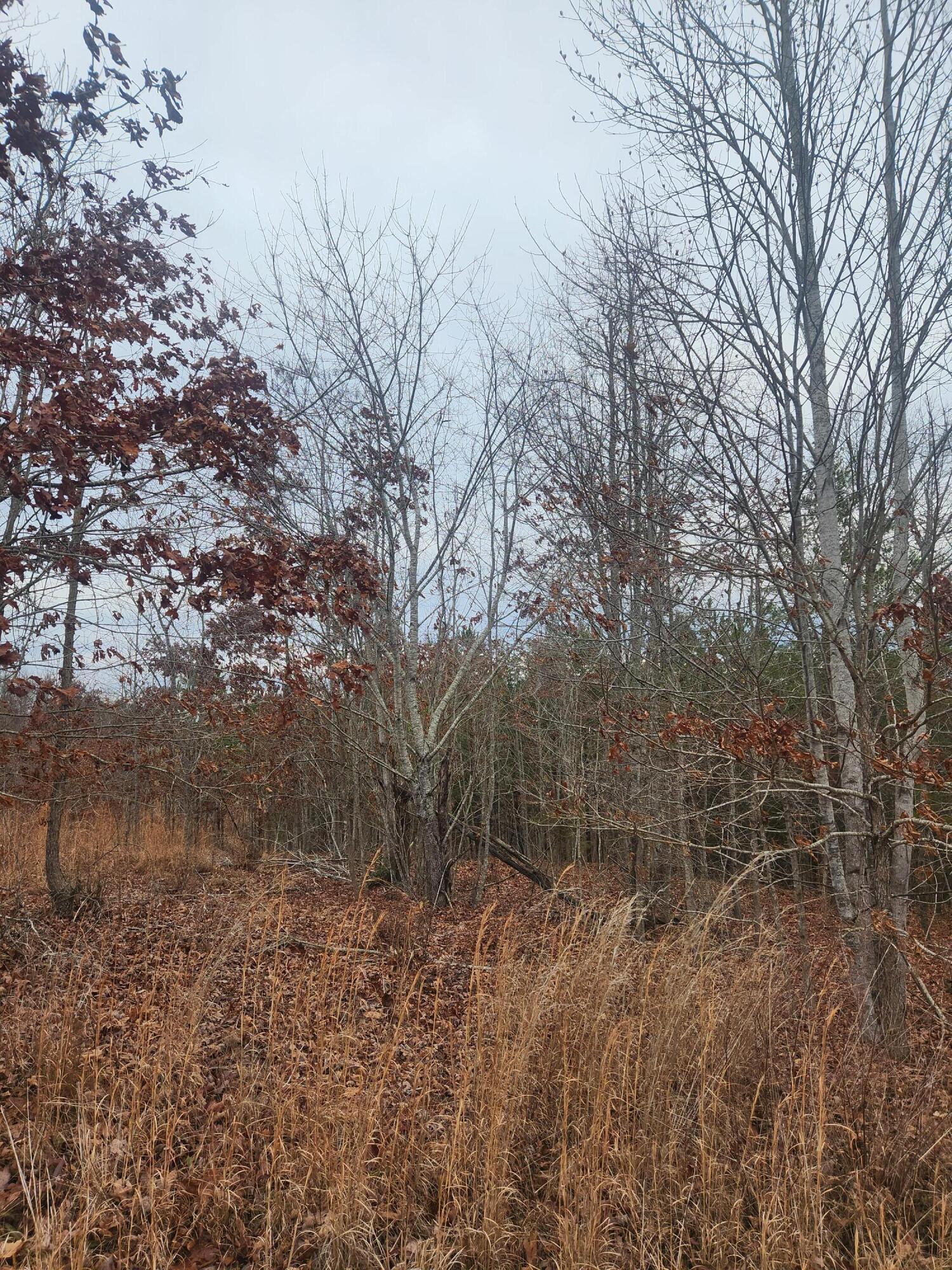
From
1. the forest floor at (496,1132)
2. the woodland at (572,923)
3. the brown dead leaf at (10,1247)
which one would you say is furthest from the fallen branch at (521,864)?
the brown dead leaf at (10,1247)

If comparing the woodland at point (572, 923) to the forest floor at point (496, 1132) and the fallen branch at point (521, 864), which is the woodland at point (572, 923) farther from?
the fallen branch at point (521, 864)

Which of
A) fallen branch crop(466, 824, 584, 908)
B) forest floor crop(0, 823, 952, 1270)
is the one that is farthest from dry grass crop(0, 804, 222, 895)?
forest floor crop(0, 823, 952, 1270)

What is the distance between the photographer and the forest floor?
2.34 meters

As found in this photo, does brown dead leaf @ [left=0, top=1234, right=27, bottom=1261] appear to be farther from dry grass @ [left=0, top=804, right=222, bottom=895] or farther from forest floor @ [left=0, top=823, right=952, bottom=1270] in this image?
dry grass @ [left=0, top=804, right=222, bottom=895]

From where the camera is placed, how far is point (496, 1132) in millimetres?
2549

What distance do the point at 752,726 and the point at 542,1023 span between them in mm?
1702

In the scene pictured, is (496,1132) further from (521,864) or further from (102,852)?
(102,852)

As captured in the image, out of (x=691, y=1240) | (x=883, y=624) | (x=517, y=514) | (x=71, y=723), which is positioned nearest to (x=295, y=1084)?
(x=691, y=1240)

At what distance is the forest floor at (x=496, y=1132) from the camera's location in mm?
2344

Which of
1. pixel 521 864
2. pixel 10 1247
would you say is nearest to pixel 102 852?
pixel 521 864

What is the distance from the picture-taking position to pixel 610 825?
4129 mm

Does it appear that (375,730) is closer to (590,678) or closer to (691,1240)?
(590,678)

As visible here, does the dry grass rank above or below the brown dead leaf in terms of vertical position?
above

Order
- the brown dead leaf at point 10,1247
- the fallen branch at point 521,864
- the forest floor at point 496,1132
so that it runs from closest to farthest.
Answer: the brown dead leaf at point 10,1247
the forest floor at point 496,1132
the fallen branch at point 521,864
